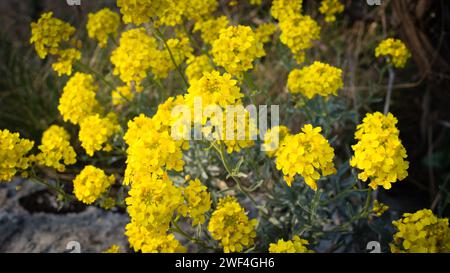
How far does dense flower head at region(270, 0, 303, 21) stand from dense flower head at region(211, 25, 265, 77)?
17.7 inches

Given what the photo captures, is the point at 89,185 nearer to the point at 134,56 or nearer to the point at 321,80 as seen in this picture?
the point at 134,56

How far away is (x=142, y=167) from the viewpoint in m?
1.62

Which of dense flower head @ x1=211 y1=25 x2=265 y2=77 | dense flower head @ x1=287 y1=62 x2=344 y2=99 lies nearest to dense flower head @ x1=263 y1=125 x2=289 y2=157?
dense flower head @ x1=287 y1=62 x2=344 y2=99

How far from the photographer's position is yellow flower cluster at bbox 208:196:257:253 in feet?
5.63

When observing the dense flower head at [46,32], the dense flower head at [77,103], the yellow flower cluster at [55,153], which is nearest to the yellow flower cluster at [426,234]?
the yellow flower cluster at [55,153]

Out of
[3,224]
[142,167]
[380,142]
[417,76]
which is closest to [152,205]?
[142,167]

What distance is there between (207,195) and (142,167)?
0.26 metres

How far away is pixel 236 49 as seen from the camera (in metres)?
1.83

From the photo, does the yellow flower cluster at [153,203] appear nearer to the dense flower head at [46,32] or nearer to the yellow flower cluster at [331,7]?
the dense flower head at [46,32]

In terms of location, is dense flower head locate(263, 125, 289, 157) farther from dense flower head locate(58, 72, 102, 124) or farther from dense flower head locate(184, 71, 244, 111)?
dense flower head locate(58, 72, 102, 124)

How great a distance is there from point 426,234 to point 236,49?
89 centimetres

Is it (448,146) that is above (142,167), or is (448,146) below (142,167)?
below
